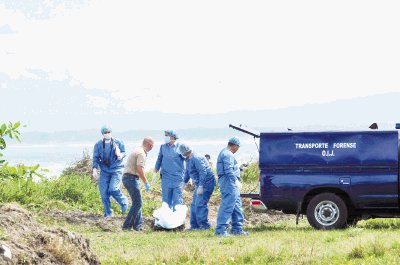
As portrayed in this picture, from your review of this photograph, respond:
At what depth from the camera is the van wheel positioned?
17.6 meters

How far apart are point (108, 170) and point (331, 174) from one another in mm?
6053

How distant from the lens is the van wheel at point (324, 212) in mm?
17570

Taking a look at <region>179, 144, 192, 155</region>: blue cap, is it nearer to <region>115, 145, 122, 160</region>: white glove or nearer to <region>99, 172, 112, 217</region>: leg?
<region>115, 145, 122, 160</region>: white glove

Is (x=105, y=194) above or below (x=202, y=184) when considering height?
below

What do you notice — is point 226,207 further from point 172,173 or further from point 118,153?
point 118,153

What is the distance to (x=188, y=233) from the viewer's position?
17.8 metres

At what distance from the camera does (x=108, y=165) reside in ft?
69.9

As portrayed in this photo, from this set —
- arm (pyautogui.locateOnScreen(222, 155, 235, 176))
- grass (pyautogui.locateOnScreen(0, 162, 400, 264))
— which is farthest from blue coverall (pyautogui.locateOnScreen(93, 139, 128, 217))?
arm (pyautogui.locateOnScreen(222, 155, 235, 176))

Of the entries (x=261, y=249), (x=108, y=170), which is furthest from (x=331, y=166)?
(x=108, y=170)

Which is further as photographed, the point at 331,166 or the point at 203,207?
→ the point at 203,207

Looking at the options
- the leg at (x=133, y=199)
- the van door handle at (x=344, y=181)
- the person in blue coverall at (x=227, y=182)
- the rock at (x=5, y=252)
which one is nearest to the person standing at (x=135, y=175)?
the leg at (x=133, y=199)

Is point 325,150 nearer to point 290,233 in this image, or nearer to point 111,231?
point 290,233

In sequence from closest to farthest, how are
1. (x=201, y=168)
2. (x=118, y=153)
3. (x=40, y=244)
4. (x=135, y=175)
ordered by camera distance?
(x=40, y=244)
(x=135, y=175)
(x=201, y=168)
(x=118, y=153)

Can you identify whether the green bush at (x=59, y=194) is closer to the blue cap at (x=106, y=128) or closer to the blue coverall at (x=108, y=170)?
the blue coverall at (x=108, y=170)
